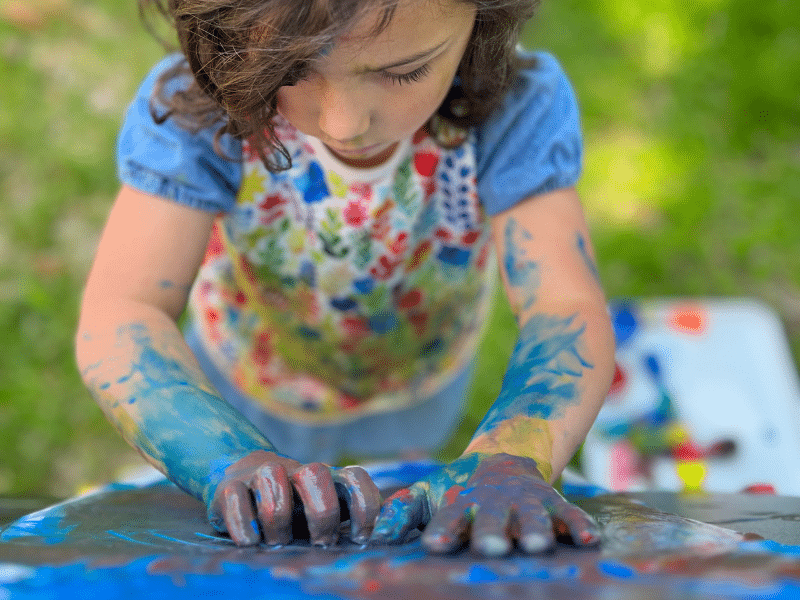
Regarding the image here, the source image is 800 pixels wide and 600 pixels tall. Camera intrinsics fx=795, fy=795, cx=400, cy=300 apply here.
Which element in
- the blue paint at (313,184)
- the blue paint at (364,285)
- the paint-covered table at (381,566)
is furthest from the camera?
the blue paint at (364,285)

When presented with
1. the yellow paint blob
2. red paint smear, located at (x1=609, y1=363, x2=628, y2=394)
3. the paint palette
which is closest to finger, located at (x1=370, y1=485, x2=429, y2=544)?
the paint palette

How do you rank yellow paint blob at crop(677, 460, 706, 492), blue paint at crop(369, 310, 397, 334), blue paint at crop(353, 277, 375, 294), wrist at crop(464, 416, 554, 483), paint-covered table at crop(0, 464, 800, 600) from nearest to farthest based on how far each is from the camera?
1. paint-covered table at crop(0, 464, 800, 600)
2. wrist at crop(464, 416, 554, 483)
3. blue paint at crop(353, 277, 375, 294)
4. blue paint at crop(369, 310, 397, 334)
5. yellow paint blob at crop(677, 460, 706, 492)

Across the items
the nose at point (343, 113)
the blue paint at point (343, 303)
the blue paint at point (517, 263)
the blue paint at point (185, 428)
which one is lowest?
the blue paint at point (185, 428)

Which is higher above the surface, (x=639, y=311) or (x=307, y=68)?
(x=307, y=68)

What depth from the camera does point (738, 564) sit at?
2.49 feet

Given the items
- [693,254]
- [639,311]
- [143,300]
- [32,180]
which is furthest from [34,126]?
[693,254]

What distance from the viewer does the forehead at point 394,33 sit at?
0.86 m

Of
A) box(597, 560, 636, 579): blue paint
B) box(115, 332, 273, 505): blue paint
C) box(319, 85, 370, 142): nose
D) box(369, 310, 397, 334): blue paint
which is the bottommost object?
box(597, 560, 636, 579): blue paint

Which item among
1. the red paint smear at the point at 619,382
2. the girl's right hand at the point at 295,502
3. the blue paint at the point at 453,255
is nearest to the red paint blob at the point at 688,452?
the red paint smear at the point at 619,382

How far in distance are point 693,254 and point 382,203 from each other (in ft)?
5.24

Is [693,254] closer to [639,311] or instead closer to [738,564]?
[639,311]

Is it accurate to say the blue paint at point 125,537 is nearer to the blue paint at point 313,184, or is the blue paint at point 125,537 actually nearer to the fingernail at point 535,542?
the fingernail at point 535,542

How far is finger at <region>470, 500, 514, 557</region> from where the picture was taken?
2.50 feet

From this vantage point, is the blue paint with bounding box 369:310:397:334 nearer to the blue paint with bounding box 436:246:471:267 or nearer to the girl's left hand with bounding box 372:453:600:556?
Answer: the blue paint with bounding box 436:246:471:267
